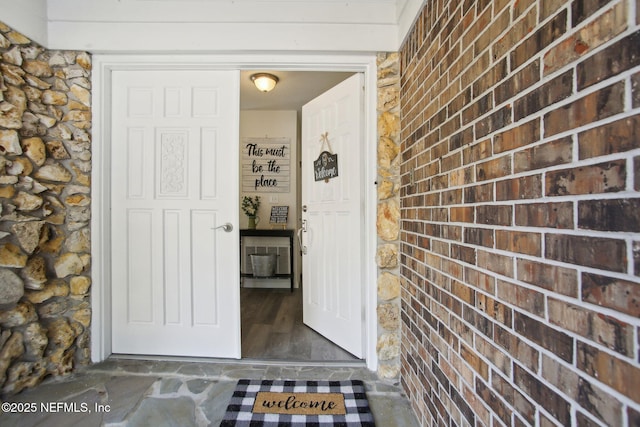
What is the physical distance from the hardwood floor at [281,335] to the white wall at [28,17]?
256cm

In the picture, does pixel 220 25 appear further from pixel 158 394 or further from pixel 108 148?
pixel 158 394

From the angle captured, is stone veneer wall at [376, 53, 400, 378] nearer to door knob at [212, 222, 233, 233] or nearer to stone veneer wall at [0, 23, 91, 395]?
door knob at [212, 222, 233, 233]

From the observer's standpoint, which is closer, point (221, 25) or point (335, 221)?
point (221, 25)

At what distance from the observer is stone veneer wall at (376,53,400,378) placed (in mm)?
1748

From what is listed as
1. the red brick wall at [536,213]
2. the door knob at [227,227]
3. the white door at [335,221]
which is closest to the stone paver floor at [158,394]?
the white door at [335,221]

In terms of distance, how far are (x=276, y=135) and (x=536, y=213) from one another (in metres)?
3.52

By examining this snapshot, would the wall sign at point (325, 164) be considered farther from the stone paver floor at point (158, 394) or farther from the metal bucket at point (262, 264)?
the metal bucket at point (262, 264)

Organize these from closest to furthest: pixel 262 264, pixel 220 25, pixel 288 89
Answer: pixel 220 25
pixel 288 89
pixel 262 264

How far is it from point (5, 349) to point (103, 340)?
0.47 metres

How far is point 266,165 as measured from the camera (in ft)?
12.5

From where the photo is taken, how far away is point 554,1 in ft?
2.09

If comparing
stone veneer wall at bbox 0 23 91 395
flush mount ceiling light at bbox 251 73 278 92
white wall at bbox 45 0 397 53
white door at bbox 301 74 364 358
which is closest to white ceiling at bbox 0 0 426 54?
white wall at bbox 45 0 397 53

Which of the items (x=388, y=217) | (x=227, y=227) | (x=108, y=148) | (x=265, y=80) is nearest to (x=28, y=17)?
(x=108, y=148)

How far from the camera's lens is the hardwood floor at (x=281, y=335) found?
6.44 feet
